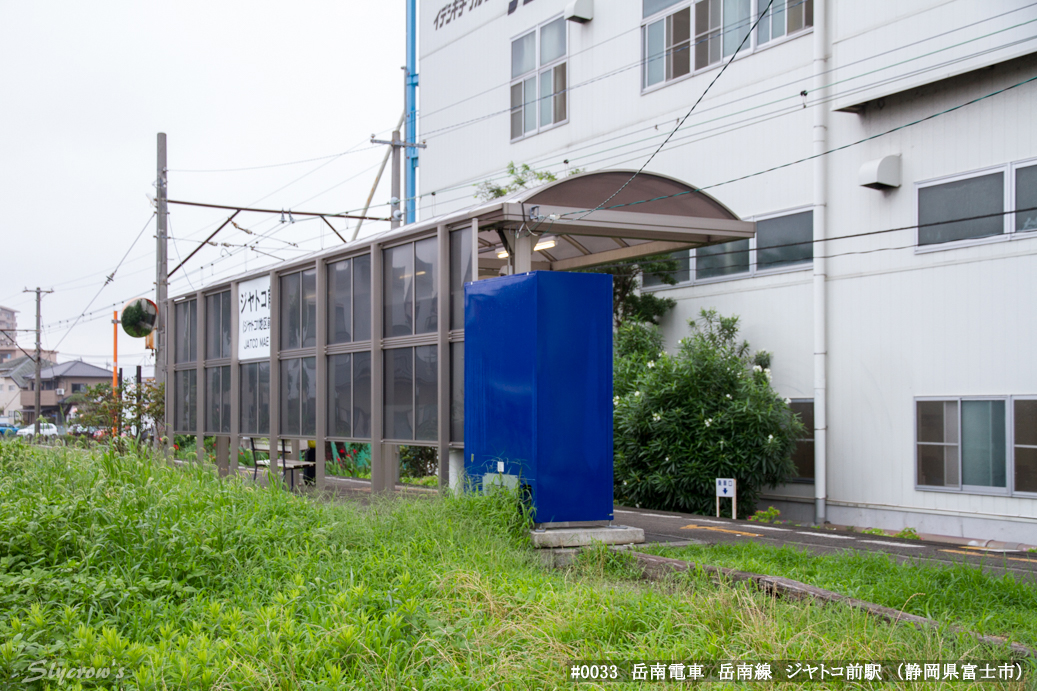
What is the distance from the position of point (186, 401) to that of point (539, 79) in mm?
10980

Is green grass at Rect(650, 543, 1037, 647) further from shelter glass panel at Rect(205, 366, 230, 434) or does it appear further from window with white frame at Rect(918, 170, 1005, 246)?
shelter glass panel at Rect(205, 366, 230, 434)

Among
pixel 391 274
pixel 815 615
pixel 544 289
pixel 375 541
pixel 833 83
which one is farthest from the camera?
pixel 833 83

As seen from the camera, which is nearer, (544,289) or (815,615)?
(815,615)

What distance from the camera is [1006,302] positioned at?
1314cm

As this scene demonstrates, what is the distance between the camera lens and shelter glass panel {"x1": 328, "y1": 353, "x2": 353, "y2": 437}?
41.9ft

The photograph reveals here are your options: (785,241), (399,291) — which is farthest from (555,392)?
(785,241)

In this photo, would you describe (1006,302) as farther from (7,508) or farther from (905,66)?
(7,508)

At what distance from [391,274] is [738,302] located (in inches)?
310

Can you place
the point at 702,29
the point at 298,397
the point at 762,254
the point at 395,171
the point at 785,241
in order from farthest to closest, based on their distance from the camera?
the point at 395,171, the point at 702,29, the point at 762,254, the point at 785,241, the point at 298,397

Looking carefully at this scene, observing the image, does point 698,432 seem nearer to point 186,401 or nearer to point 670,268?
point 670,268

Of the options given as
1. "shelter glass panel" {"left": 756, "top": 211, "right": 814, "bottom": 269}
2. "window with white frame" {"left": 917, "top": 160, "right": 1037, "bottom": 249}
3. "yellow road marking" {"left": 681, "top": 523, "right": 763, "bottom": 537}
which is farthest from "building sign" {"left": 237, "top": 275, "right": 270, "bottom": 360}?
"window with white frame" {"left": 917, "top": 160, "right": 1037, "bottom": 249}

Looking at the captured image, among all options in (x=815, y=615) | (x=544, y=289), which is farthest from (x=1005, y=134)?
(x=815, y=615)

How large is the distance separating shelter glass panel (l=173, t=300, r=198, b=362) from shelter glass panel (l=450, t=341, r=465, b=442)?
9474 millimetres

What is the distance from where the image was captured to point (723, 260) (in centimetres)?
1762
